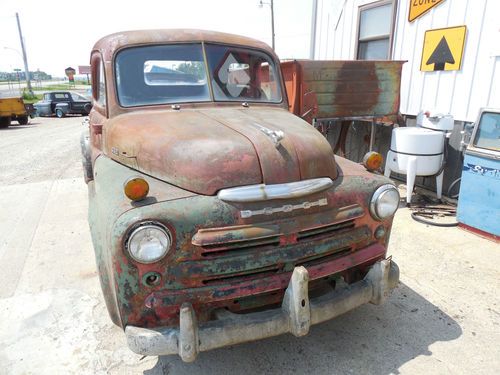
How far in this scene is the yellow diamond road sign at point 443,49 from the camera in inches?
209

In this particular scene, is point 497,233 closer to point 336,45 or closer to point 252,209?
point 252,209

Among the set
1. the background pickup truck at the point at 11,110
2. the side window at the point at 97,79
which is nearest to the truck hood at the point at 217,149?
the side window at the point at 97,79

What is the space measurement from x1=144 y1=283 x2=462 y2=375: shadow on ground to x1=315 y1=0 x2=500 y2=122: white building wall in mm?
3516

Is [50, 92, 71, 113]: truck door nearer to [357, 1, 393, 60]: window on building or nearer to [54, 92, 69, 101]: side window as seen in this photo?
[54, 92, 69, 101]: side window

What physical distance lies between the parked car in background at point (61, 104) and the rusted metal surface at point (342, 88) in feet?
64.0

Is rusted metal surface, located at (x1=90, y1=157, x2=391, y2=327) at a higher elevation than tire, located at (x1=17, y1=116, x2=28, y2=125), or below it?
higher

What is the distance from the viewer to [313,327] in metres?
2.85

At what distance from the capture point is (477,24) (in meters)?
5.04

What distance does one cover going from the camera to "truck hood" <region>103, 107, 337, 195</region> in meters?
2.20

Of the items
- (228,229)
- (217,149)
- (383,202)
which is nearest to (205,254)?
(228,229)

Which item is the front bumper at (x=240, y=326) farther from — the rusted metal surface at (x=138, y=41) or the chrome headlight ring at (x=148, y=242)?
the rusted metal surface at (x=138, y=41)

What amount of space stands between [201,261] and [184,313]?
10.9 inches

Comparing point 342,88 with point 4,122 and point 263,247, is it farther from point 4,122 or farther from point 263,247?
point 4,122

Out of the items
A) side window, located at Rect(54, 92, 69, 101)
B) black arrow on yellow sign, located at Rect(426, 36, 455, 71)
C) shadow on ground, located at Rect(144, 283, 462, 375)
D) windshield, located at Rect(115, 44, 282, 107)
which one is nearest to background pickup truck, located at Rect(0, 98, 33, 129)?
side window, located at Rect(54, 92, 69, 101)
